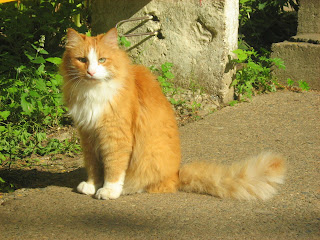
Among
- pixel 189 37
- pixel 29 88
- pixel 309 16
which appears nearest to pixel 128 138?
pixel 29 88

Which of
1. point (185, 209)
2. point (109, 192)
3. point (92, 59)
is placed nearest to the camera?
point (185, 209)

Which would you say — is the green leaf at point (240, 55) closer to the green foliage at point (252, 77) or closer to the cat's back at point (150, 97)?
the green foliage at point (252, 77)

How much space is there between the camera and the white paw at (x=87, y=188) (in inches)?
147

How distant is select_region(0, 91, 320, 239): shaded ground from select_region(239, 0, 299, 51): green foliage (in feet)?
10.4

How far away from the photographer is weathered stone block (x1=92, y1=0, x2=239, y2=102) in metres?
5.75

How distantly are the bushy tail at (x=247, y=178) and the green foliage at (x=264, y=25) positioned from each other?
4.32m

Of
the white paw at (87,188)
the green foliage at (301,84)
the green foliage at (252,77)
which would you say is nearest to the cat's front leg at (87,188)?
the white paw at (87,188)

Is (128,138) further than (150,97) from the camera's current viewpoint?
No

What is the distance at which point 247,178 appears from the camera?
3510 mm

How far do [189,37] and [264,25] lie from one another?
90.5 inches

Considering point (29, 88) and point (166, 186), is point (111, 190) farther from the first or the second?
point (29, 88)

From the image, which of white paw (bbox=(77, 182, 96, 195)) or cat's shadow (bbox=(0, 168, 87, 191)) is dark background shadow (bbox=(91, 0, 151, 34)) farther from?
white paw (bbox=(77, 182, 96, 195))

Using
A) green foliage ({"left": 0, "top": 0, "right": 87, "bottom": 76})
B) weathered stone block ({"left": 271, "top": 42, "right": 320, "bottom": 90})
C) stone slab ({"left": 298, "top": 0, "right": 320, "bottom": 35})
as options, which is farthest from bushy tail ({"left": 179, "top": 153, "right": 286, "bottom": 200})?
stone slab ({"left": 298, "top": 0, "right": 320, "bottom": 35})

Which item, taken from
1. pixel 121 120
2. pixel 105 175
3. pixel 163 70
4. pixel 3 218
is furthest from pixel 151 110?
pixel 163 70
